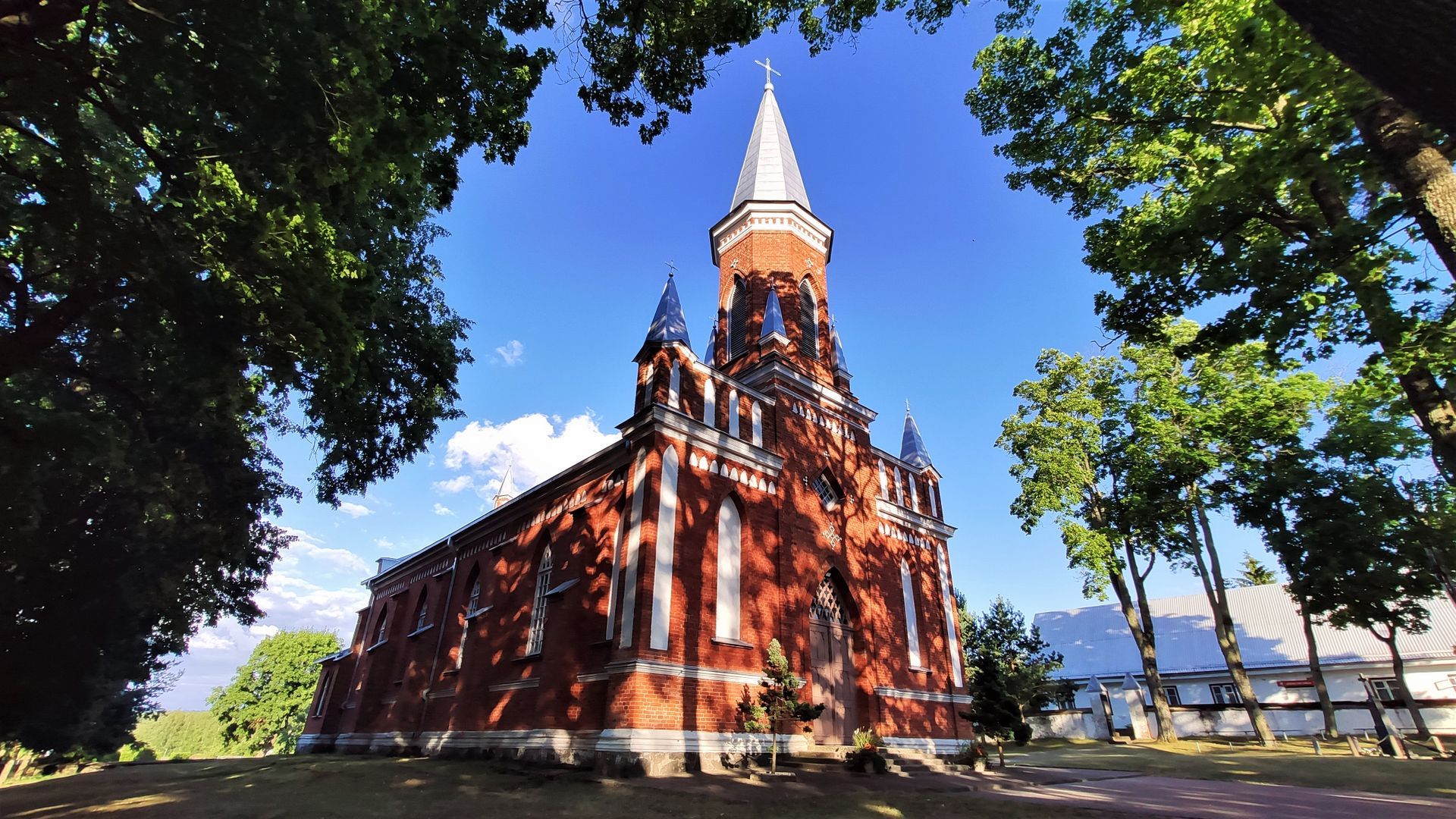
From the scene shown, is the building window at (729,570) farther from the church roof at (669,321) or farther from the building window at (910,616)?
the building window at (910,616)

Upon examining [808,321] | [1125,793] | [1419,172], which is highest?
[808,321]

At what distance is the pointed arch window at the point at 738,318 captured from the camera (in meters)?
19.1

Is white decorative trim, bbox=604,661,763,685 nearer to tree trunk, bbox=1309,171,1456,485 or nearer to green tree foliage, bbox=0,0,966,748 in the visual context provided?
green tree foliage, bbox=0,0,966,748

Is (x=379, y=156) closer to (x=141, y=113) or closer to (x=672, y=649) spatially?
(x=141, y=113)

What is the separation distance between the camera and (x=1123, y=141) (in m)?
11.1

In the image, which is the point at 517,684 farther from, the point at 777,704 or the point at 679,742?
the point at 777,704

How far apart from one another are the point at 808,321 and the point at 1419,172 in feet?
45.2

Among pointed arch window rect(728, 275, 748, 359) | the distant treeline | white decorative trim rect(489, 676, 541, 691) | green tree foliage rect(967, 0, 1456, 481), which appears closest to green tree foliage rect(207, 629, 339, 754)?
the distant treeline

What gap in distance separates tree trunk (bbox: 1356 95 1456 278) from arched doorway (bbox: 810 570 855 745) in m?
12.5

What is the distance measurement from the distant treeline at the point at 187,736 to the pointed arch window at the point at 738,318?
183 feet

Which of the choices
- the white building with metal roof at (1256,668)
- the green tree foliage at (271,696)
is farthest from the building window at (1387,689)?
the green tree foliage at (271,696)

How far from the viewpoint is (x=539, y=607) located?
1692 cm

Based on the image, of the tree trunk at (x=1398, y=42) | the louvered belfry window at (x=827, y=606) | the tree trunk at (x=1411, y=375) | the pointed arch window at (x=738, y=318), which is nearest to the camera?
the tree trunk at (x=1398, y=42)

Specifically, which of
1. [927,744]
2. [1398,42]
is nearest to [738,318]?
[927,744]
